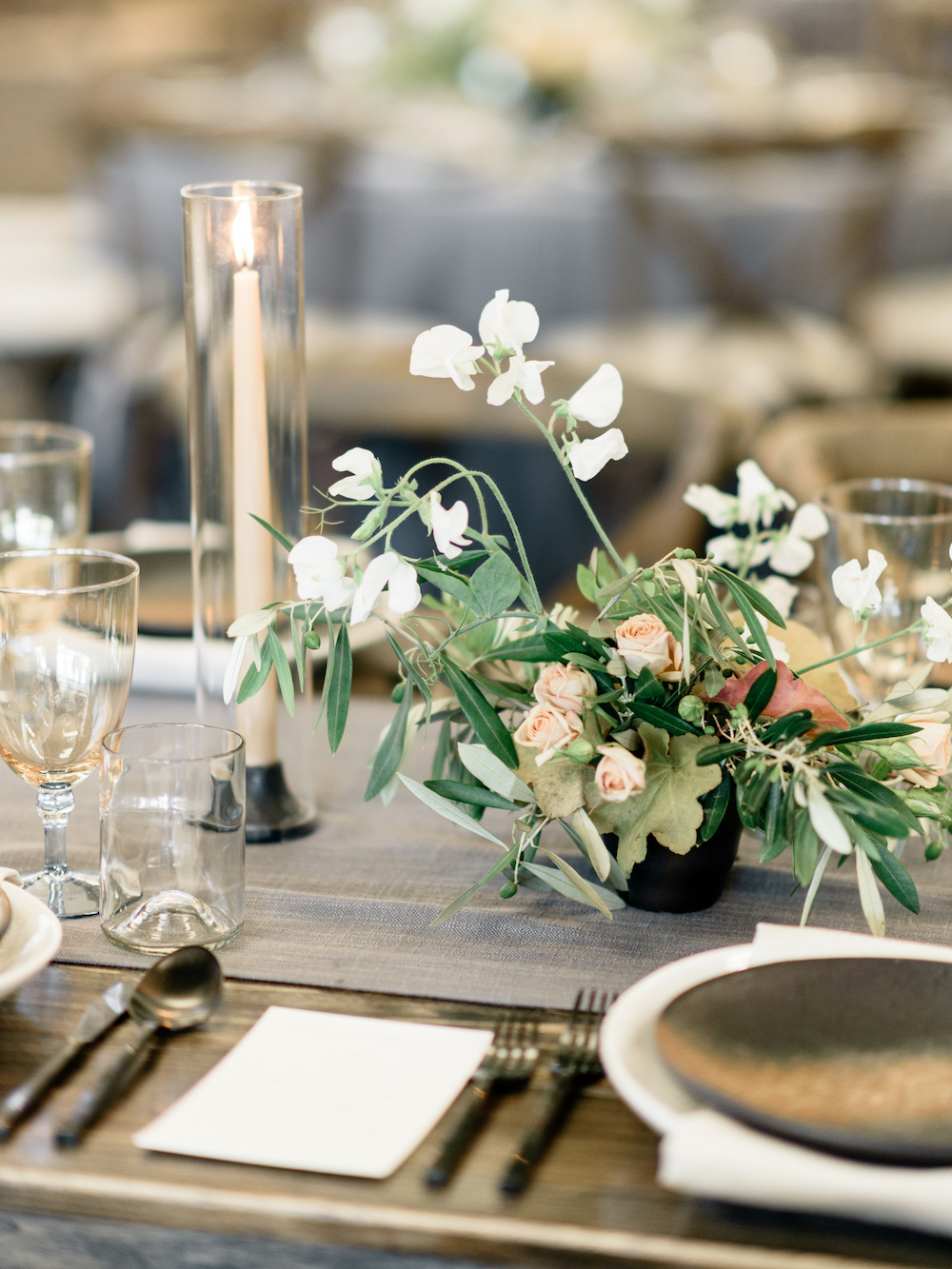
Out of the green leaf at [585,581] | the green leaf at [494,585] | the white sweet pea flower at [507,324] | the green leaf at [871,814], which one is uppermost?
the white sweet pea flower at [507,324]

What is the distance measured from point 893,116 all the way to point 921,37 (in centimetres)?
260

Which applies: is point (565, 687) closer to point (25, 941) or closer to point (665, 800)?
point (665, 800)

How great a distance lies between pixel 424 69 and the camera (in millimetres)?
3885

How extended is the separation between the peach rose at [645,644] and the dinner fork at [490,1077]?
18cm

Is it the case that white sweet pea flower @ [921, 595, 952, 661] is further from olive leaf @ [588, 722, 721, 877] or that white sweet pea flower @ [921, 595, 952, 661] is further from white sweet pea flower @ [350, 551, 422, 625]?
white sweet pea flower @ [350, 551, 422, 625]

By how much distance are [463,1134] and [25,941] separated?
0.74ft

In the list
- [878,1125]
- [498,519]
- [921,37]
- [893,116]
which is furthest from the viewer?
[921,37]

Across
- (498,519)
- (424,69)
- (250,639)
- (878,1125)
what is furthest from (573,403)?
(424,69)

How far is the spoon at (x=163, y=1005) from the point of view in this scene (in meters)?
0.58

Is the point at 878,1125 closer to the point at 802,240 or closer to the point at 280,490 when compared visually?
the point at 280,490

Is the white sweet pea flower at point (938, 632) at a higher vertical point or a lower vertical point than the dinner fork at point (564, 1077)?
higher

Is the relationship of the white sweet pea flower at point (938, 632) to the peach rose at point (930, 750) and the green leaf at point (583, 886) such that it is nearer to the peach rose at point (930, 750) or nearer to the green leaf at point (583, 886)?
the peach rose at point (930, 750)

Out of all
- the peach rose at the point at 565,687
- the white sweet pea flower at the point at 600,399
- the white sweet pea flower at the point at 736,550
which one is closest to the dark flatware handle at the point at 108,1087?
the peach rose at the point at 565,687

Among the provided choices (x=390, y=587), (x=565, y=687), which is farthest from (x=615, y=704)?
(x=390, y=587)
